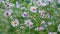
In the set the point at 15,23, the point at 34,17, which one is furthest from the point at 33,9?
the point at 15,23

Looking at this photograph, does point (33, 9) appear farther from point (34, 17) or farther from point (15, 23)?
point (15, 23)

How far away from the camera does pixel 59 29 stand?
1.86 metres

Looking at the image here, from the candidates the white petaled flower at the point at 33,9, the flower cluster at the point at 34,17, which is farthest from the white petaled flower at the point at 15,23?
the white petaled flower at the point at 33,9

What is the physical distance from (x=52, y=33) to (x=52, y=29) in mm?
38

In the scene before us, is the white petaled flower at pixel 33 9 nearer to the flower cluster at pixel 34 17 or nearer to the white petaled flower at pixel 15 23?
the flower cluster at pixel 34 17

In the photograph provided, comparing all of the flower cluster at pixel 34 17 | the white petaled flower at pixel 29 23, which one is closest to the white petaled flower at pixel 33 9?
the flower cluster at pixel 34 17

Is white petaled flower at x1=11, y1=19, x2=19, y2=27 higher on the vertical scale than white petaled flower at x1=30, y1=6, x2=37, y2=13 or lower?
lower

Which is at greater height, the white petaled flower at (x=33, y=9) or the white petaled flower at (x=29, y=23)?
the white petaled flower at (x=33, y=9)

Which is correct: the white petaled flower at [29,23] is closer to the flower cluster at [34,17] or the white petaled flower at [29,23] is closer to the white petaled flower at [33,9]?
the flower cluster at [34,17]

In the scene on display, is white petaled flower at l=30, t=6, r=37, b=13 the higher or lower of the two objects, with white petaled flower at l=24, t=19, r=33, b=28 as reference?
higher

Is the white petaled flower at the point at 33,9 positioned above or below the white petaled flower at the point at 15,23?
above

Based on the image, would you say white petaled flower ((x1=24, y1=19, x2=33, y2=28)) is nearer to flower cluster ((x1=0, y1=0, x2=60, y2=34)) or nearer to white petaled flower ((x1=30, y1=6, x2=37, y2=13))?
flower cluster ((x1=0, y1=0, x2=60, y2=34))

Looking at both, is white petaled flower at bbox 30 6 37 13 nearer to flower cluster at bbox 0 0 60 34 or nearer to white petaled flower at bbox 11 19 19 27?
flower cluster at bbox 0 0 60 34

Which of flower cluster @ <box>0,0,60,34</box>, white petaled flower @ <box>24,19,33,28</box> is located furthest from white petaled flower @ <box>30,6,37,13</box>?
white petaled flower @ <box>24,19,33,28</box>
